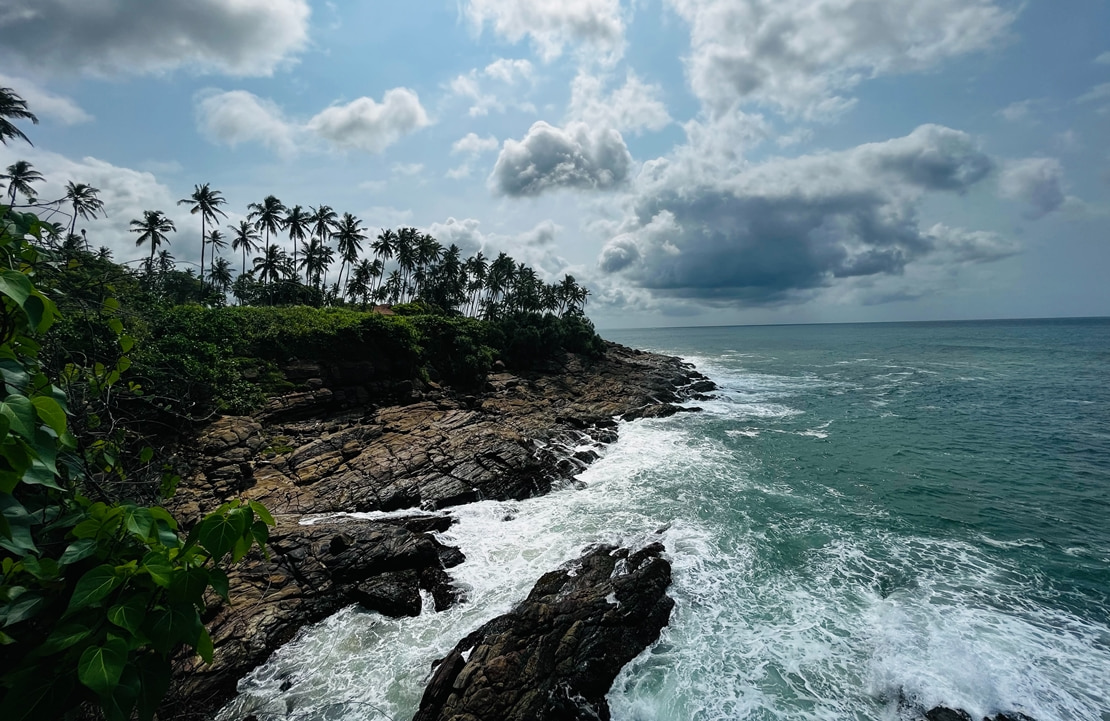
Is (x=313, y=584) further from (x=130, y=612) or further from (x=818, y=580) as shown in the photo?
(x=818, y=580)

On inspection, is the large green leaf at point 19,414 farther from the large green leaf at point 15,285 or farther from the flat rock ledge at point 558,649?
the flat rock ledge at point 558,649

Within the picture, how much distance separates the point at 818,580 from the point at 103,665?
16.7 meters

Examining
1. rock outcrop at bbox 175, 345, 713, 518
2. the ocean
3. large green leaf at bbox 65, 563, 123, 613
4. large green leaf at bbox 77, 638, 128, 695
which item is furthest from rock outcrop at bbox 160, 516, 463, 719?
large green leaf at bbox 77, 638, 128, 695

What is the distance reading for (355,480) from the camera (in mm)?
19078

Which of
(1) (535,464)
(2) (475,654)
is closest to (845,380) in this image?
(1) (535,464)

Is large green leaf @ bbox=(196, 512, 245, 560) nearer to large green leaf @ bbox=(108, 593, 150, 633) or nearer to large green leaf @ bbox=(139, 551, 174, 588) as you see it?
large green leaf @ bbox=(139, 551, 174, 588)

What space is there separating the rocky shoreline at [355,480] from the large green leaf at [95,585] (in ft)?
7.64

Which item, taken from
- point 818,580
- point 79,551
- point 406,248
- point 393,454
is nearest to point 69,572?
point 79,551

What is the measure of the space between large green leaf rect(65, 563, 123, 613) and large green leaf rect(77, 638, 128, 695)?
0.60 feet

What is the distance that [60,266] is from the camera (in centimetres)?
272

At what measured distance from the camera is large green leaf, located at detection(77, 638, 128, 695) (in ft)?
5.03

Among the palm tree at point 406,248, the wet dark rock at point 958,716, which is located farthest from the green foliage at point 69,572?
the palm tree at point 406,248

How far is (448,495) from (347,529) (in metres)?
4.95

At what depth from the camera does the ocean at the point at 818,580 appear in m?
9.61
